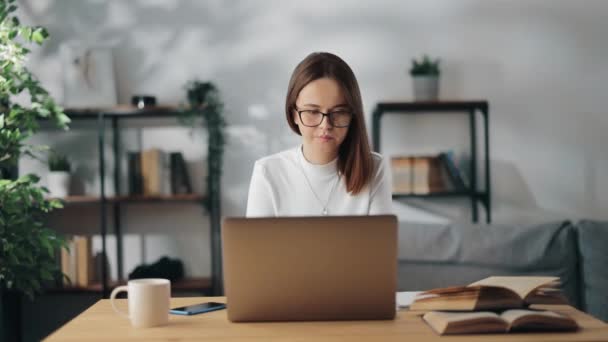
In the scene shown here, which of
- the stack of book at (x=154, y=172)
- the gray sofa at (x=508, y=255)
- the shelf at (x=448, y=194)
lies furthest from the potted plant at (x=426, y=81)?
the stack of book at (x=154, y=172)

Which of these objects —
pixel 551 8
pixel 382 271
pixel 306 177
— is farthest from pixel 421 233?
pixel 382 271

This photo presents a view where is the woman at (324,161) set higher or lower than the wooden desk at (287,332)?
higher

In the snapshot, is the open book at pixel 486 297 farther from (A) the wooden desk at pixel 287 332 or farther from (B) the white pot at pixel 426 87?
(B) the white pot at pixel 426 87

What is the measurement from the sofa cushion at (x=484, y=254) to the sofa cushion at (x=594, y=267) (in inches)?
1.4

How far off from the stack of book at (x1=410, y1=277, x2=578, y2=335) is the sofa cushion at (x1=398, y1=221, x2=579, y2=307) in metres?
1.37

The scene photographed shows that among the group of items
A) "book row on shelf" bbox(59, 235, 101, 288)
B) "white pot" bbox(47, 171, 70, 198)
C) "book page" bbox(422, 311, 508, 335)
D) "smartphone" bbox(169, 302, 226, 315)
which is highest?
"white pot" bbox(47, 171, 70, 198)

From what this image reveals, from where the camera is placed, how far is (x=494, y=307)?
4.13ft

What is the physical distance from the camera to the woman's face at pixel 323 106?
1.75 meters

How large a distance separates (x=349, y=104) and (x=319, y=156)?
20 centimetres

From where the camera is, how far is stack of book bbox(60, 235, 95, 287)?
134 inches

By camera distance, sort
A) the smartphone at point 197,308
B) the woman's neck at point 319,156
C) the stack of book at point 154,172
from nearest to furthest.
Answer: the smartphone at point 197,308, the woman's neck at point 319,156, the stack of book at point 154,172

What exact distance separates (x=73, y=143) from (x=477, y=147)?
2.23m

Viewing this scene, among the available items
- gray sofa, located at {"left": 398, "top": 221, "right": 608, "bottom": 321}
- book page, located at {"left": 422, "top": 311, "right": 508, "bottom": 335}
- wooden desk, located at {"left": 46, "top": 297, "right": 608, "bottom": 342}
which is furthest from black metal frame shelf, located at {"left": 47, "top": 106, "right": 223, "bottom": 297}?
book page, located at {"left": 422, "top": 311, "right": 508, "bottom": 335}

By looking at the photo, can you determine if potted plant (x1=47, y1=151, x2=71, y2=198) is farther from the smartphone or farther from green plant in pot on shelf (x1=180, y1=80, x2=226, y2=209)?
the smartphone
